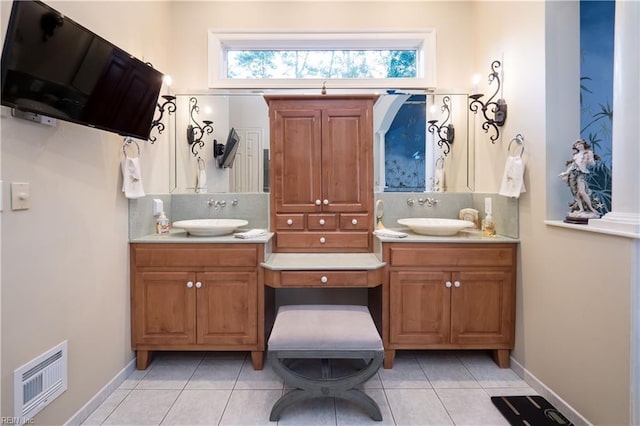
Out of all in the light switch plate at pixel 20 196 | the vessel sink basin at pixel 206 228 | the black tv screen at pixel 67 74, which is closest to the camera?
the black tv screen at pixel 67 74

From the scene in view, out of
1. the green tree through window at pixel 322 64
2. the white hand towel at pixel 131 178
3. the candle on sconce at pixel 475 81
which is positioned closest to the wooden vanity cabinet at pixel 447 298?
the candle on sconce at pixel 475 81

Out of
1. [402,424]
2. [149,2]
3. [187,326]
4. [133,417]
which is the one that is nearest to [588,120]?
[402,424]

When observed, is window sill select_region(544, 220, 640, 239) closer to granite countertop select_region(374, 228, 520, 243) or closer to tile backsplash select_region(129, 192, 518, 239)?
granite countertop select_region(374, 228, 520, 243)

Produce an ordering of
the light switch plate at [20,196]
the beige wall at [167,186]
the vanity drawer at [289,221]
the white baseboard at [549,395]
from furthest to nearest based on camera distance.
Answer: the vanity drawer at [289,221] < the white baseboard at [549,395] < the beige wall at [167,186] < the light switch plate at [20,196]

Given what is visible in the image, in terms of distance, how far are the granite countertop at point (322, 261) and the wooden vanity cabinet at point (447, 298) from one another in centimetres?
18

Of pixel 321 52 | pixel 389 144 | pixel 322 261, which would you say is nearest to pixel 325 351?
pixel 322 261

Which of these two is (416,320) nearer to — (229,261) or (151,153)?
(229,261)

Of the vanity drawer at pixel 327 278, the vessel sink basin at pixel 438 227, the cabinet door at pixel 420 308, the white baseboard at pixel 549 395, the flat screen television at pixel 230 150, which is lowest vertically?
the white baseboard at pixel 549 395

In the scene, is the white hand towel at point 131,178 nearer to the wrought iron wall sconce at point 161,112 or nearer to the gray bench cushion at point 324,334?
the wrought iron wall sconce at point 161,112

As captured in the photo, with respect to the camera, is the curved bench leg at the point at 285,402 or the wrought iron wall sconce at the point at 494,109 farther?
the wrought iron wall sconce at the point at 494,109

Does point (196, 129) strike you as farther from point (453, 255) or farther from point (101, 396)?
point (453, 255)

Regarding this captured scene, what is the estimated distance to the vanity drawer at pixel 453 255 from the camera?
90.5 inches

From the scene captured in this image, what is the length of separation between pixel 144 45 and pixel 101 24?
0.52m

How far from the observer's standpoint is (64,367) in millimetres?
1698
